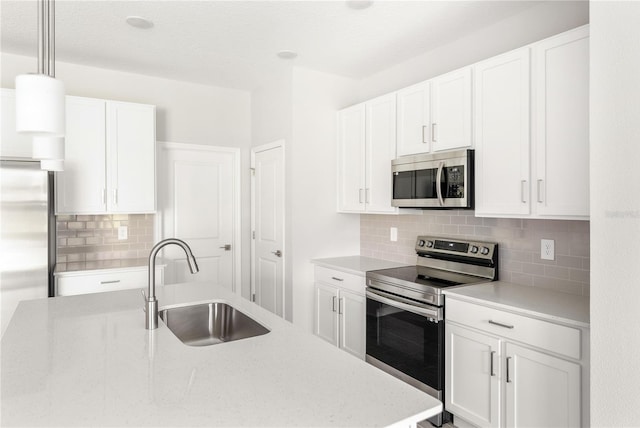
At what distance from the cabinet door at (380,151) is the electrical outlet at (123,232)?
7.53ft

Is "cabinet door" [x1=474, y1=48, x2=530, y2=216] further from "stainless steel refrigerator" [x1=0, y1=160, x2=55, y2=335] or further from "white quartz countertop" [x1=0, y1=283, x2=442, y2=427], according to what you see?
"stainless steel refrigerator" [x1=0, y1=160, x2=55, y2=335]

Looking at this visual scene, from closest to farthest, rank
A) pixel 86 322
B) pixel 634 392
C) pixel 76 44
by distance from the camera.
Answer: pixel 634 392
pixel 86 322
pixel 76 44

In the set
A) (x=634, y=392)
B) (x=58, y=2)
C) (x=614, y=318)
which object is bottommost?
(x=634, y=392)

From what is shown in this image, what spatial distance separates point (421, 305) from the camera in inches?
107

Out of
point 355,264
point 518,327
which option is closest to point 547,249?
point 518,327

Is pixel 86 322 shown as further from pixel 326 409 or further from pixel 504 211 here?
pixel 504 211

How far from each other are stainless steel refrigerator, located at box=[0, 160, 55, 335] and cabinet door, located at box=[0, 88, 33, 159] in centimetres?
40

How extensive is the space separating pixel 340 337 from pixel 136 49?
2.93 m

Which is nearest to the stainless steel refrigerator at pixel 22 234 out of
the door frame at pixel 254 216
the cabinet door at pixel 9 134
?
the cabinet door at pixel 9 134

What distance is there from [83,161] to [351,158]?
2.29 meters

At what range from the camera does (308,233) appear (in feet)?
13.0

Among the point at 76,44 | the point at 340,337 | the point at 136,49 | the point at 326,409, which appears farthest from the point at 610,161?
the point at 76,44

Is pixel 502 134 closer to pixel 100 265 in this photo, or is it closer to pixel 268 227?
pixel 268 227

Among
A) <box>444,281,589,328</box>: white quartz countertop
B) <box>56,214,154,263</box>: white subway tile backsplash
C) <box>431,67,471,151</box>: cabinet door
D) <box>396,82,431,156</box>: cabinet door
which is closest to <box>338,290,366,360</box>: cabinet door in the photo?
<box>444,281,589,328</box>: white quartz countertop
